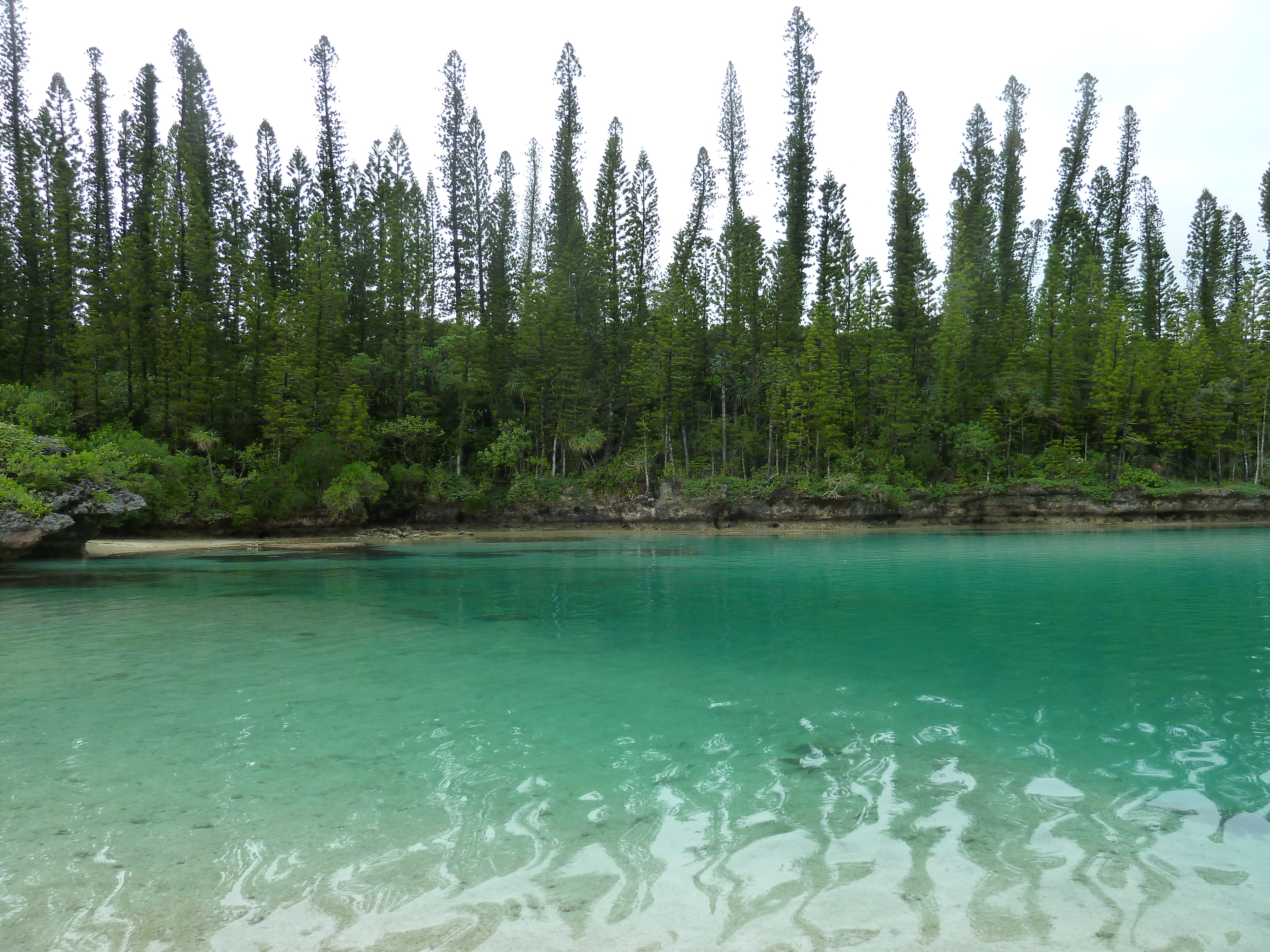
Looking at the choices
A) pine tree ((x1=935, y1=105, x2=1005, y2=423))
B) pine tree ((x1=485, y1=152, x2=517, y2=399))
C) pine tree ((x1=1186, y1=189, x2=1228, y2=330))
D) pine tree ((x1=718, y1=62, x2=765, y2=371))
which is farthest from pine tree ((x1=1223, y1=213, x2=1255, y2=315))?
pine tree ((x1=485, y1=152, x2=517, y2=399))

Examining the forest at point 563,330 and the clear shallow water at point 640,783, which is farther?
the forest at point 563,330

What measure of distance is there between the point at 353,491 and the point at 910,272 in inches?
1593

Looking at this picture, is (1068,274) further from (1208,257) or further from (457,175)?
(457,175)

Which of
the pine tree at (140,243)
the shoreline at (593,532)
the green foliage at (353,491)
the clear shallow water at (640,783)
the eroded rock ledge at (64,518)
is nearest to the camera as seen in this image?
the clear shallow water at (640,783)

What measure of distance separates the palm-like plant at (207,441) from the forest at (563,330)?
35 cm

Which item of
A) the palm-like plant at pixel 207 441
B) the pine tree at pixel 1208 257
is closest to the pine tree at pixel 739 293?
the palm-like plant at pixel 207 441

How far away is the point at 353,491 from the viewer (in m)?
33.7

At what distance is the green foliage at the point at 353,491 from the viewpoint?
3353 cm

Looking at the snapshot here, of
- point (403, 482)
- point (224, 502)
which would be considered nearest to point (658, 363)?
point (403, 482)

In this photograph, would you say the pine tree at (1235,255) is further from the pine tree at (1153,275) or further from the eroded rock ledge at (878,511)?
the eroded rock ledge at (878,511)

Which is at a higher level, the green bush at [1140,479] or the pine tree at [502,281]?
the pine tree at [502,281]

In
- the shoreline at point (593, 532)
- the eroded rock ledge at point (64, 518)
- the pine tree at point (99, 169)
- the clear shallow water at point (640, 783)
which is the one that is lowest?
the shoreline at point (593, 532)

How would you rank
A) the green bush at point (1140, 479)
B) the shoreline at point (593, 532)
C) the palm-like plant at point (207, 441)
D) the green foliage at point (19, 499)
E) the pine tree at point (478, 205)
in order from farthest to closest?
the pine tree at point (478, 205)
the green bush at point (1140, 479)
the palm-like plant at point (207, 441)
the shoreline at point (593, 532)
the green foliage at point (19, 499)

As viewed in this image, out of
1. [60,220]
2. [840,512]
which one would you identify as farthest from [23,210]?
[840,512]
